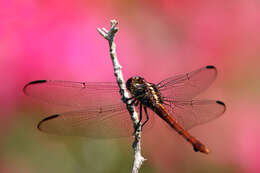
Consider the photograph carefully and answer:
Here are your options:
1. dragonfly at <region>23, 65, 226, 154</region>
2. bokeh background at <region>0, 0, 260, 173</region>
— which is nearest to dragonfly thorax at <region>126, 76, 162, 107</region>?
dragonfly at <region>23, 65, 226, 154</region>

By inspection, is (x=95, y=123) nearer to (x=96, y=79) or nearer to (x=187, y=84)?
(x=187, y=84)

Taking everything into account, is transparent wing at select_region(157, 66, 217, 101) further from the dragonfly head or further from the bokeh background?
the bokeh background

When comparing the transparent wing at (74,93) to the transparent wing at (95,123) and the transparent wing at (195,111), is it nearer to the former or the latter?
the transparent wing at (95,123)

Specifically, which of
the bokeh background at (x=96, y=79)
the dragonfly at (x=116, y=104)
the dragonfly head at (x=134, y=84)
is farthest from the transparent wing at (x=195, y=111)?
the bokeh background at (x=96, y=79)


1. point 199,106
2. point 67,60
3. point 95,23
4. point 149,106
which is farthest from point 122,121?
point 95,23

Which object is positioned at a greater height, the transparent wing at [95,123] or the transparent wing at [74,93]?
the transparent wing at [74,93]
